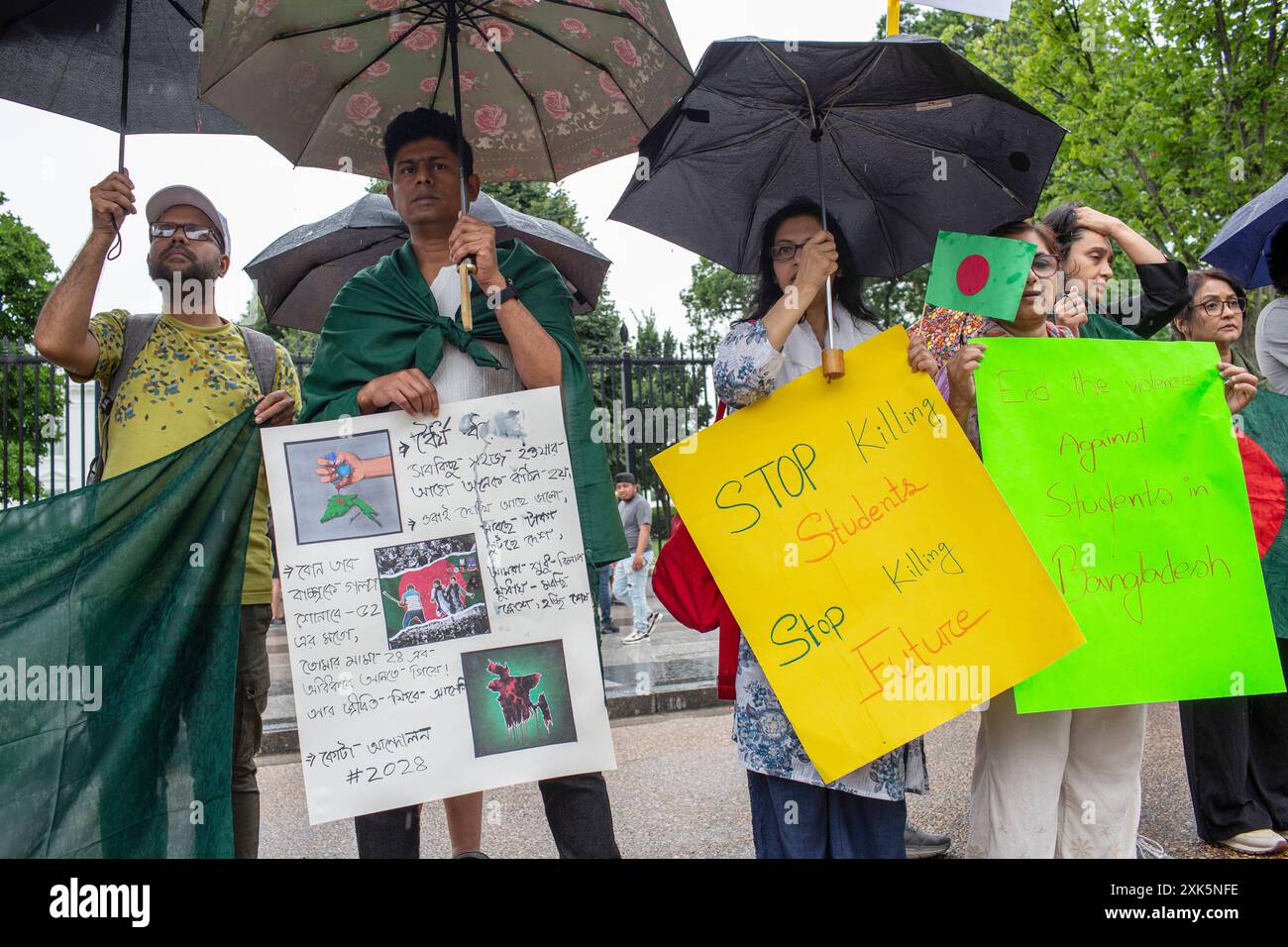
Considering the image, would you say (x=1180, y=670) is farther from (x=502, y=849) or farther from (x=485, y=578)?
(x=502, y=849)

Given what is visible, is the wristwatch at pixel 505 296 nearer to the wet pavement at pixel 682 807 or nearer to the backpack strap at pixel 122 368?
the backpack strap at pixel 122 368

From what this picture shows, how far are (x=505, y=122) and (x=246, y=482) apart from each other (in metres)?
1.49

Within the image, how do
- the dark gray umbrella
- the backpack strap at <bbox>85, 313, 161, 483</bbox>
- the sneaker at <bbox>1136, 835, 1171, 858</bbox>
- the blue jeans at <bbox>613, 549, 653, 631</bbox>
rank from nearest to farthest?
the backpack strap at <bbox>85, 313, 161, 483</bbox>
the sneaker at <bbox>1136, 835, 1171, 858</bbox>
the dark gray umbrella
the blue jeans at <bbox>613, 549, 653, 631</bbox>

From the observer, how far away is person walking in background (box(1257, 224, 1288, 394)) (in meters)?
3.97

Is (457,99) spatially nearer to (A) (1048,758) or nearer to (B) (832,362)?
(B) (832,362)

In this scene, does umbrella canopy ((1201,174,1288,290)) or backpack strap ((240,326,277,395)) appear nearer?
backpack strap ((240,326,277,395))

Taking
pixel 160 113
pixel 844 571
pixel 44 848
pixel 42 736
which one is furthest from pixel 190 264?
pixel 844 571

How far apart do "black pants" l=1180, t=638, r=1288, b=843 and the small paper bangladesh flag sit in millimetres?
2097

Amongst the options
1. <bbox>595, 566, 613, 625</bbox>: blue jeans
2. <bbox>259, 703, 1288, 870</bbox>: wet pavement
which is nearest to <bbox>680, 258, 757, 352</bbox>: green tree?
<bbox>595, 566, 613, 625</bbox>: blue jeans

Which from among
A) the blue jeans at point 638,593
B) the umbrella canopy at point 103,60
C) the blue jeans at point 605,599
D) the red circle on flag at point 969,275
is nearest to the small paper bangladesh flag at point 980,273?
the red circle on flag at point 969,275

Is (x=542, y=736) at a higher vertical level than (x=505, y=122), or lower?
lower

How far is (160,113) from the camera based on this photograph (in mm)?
3389

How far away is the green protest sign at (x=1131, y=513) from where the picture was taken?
2.75 m

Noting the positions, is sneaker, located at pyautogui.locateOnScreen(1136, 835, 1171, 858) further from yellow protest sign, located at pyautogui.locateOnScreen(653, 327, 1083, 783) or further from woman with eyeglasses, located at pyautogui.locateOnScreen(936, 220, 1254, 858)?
yellow protest sign, located at pyautogui.locateOnScreen(653, 327, 1083, 783)
